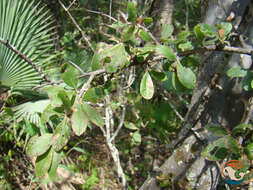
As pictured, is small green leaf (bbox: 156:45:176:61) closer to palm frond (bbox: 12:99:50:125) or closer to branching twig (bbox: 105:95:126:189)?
branching twig (bbox: 105:95:126:189)

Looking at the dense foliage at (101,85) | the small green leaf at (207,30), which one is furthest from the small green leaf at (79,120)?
the small green leaf at (207,30)

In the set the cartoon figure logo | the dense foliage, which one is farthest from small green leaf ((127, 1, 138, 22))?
the cartoon figure logo

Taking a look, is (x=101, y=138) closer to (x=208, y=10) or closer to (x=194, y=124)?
(x=194, y=124)

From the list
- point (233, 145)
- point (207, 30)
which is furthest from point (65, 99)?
point (233, 145)

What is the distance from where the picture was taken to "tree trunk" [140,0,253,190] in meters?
0.82

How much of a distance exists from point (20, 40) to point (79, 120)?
4.75ft

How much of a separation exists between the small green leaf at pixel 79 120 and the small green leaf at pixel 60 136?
31mm

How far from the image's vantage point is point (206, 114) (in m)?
0.89

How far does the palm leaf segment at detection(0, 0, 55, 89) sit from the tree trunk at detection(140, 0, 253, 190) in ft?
3.73

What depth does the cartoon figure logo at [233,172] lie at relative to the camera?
77 centimetres

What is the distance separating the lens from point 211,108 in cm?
89

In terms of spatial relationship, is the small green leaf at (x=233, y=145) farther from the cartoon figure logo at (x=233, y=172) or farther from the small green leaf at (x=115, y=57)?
the small green leaf at (x=115, y=57)

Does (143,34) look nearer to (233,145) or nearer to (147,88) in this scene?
(147,88)

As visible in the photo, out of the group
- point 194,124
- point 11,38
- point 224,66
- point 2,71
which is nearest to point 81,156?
point 2,71
